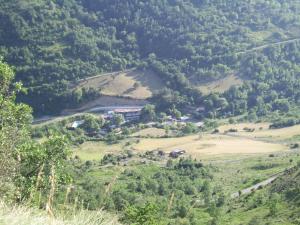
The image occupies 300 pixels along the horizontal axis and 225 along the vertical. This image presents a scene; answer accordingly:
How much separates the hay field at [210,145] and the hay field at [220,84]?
21192mm

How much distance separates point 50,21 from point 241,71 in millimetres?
40001

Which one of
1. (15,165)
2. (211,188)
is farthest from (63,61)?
(15,165)

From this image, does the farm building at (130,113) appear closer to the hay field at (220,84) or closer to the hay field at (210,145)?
the hay field at (220,84)

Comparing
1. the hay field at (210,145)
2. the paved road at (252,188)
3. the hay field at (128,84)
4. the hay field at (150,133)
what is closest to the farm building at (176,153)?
the hay field at (210,145)

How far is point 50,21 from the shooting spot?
379ft

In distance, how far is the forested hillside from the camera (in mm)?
98250

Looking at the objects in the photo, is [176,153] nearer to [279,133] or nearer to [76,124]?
[279,133]

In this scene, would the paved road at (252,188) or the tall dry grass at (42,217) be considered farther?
the paved road at (252,188)

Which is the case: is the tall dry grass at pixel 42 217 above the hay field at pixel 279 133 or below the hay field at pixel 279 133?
above

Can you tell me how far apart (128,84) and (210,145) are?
31380 mm

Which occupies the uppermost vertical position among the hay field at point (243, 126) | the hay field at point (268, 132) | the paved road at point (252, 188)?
the paved road at point (252, 188)

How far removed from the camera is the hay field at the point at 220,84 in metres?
97.5

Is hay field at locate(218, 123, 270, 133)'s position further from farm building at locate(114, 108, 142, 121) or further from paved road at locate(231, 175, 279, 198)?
paved road at locate(231, 175, 279, 198)

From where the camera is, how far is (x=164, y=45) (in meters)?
115
